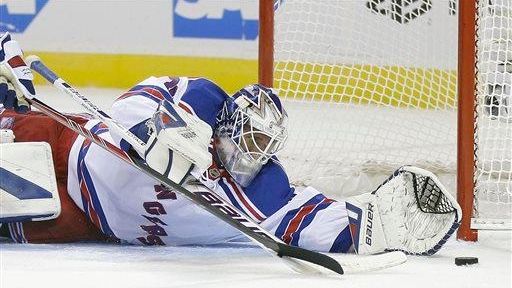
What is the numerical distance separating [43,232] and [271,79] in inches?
38.6

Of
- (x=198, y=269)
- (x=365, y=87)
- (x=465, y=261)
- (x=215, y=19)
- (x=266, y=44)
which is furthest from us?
(x=215, y=19)

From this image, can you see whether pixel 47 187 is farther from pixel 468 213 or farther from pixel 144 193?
pixel 468 213

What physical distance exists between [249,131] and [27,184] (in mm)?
603

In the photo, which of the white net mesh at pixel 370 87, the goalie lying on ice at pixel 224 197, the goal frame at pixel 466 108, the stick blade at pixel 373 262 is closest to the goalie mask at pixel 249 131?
the goalie lying on ice at pixel 224 197

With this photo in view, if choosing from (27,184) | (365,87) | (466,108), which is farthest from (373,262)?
(365,87)

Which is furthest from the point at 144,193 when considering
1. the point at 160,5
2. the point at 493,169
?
the point at 160,5

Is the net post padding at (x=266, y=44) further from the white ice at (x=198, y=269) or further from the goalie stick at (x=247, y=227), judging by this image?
the goalie stick at (x=247, y=227)

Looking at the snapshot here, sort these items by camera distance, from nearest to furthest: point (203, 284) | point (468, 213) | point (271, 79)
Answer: point (203, 284)
point (468, 213)
point (271, 79)

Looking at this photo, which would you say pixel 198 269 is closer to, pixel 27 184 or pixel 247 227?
pixel 247 227

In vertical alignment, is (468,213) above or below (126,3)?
below

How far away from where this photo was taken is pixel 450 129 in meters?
4.61

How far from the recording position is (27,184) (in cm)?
320

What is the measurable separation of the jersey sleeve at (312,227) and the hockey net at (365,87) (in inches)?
40.5

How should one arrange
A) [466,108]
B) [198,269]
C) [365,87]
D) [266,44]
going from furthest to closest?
[365,87], [266,44], [466,108], [198,269]
